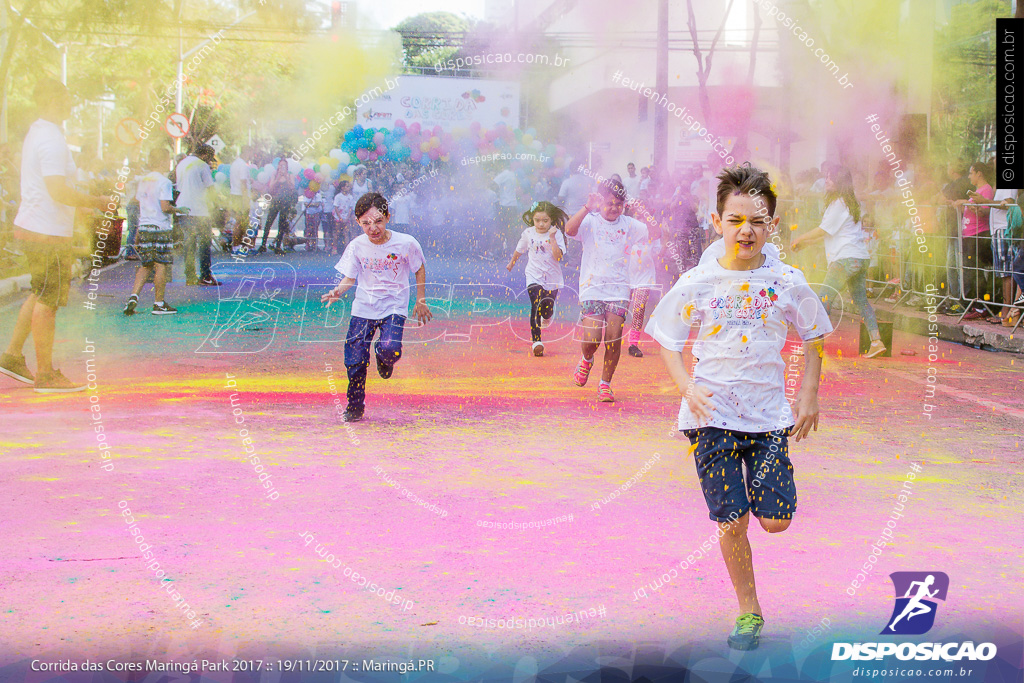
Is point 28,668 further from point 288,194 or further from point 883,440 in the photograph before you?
point 288,194

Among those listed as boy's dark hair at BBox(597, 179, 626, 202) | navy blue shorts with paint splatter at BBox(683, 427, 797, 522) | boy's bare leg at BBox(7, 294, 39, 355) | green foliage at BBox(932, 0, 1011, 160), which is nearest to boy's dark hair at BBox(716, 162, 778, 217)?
navy blue shorts with paint splatter at BBox(683, 427, 797, 522)

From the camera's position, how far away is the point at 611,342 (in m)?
7.01

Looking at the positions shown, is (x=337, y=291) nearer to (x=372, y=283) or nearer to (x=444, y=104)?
(x=372, y=283)

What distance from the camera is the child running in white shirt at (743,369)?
3.07m

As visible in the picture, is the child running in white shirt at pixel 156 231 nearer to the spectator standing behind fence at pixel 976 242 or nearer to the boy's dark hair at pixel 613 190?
the boy's dark hair at pixel 613 190

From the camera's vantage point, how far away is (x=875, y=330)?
9039 mm

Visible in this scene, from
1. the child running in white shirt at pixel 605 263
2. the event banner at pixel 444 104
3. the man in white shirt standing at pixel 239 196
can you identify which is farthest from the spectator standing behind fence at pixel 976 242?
the man in white shirt standing at pixel 239 196

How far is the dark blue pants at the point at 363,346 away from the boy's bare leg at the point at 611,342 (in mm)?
1436

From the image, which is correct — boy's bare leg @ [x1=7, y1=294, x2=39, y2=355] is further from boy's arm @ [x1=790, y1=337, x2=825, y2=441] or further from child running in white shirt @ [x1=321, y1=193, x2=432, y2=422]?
boy's arm @ [x1=790, y1=337, x2=825, y2=441]

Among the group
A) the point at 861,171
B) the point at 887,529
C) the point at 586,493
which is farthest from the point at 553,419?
the point at 861,171

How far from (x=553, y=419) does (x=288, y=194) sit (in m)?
15.2

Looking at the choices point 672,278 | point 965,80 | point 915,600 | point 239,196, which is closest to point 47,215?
point 915,600

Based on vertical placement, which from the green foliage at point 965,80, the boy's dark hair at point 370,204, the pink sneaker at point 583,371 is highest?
the green foliage at point 965,80

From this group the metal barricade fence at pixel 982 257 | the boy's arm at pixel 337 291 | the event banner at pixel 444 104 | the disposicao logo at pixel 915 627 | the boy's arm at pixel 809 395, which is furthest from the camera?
the event banner at pixel 444 104
